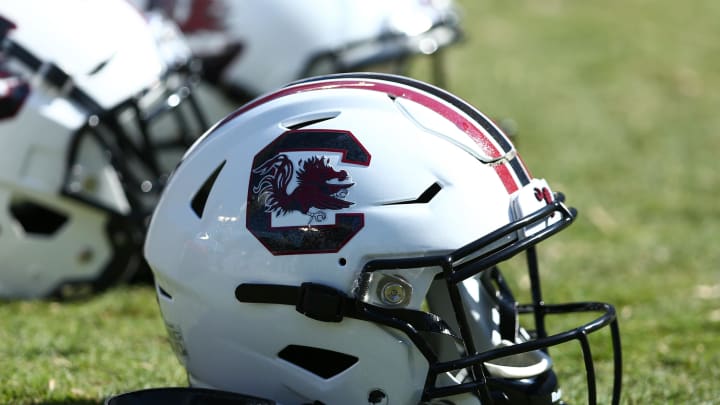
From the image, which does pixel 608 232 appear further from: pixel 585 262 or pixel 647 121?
pixel 647 121

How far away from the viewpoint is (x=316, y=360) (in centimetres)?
245

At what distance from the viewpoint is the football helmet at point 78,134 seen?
3.46 m

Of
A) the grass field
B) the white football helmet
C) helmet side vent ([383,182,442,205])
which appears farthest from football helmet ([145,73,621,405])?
the white football helmet

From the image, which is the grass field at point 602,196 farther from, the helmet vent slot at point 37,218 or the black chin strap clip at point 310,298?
the black chin strap clip at point 310,298

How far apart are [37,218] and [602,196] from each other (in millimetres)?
3574

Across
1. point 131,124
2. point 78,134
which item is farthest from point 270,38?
point 78,134

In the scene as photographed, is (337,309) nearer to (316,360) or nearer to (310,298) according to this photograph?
(310,298)

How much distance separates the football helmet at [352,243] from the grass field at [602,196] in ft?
2.12

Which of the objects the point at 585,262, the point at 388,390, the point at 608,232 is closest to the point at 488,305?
the point at 388,390

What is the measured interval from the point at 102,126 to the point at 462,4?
6963mm

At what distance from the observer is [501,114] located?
7.51 meters

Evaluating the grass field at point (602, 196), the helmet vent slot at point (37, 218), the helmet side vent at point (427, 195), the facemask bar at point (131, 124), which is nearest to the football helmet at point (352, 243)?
the helmet side vent at point (427, 195)

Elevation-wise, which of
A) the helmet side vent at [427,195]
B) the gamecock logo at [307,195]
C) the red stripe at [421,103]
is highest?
the red stripe at [421,103]

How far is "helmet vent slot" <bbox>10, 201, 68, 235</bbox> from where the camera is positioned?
391cm
